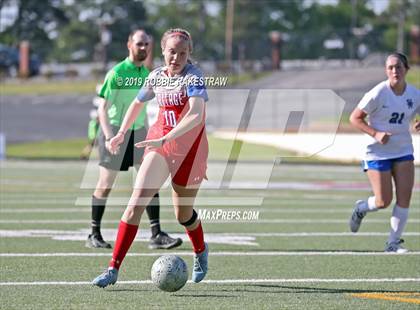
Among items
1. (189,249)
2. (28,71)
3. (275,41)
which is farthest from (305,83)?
(189,249)

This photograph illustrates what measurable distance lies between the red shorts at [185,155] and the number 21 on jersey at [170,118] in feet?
0.30

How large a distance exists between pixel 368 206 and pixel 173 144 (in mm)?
3345

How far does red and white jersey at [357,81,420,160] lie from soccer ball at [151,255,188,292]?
3131 millimetres

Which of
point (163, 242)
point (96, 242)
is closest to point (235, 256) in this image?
point (163, 242)

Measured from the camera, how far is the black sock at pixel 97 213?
10.7 metres

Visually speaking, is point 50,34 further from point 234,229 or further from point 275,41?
point 234,229

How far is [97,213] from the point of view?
10.8 metres

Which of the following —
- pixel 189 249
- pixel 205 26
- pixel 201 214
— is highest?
pixel 189 249

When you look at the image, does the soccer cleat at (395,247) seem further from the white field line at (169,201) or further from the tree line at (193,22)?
the tree line at (193,22)

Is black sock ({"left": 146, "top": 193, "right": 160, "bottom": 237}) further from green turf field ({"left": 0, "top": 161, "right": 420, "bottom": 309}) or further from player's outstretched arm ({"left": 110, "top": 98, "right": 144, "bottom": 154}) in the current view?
player's outstretched arm ({"left": 110, "top": 98, "right": 144, "bottom": 154})

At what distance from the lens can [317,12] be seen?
106 metres

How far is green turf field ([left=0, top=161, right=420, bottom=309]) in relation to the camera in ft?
25.1

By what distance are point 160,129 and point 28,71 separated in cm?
6161

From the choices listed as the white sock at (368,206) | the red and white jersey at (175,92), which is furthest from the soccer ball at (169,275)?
the white sock at (368,206)
